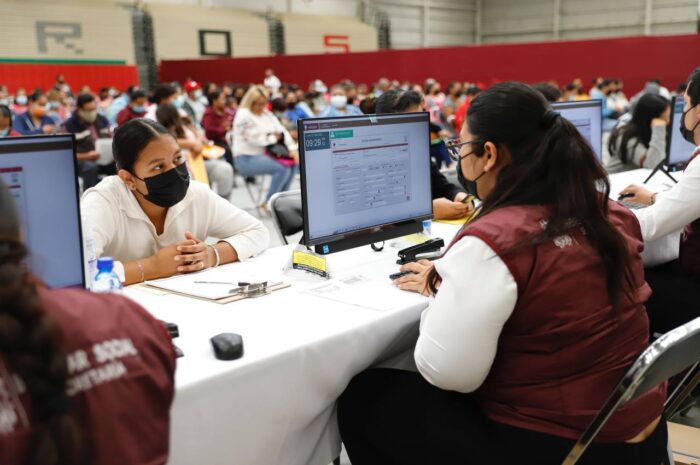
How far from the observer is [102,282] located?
1.74 meters

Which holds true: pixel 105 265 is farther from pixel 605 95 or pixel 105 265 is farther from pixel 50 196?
pixel 605 95

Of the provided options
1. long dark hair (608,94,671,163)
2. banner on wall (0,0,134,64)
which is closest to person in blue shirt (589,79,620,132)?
long dark hair (608,94,671,163)

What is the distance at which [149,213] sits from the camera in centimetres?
219

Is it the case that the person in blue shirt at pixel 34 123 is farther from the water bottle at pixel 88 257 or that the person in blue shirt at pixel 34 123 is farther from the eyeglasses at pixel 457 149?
the eyeglasses at pixel 457 149

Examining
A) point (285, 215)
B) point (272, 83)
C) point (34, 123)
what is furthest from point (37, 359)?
point (272, 83)

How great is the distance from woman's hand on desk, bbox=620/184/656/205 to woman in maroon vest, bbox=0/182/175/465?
236cm

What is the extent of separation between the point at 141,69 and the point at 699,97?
17.9 meters

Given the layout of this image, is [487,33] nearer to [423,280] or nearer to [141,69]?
[141,69]

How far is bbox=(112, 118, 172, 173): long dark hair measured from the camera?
2076 millimetres

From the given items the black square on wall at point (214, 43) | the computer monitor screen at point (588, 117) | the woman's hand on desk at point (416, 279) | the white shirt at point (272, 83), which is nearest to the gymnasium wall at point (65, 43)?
the black square on wall at point (214, 43)

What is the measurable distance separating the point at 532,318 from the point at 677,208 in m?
1.19

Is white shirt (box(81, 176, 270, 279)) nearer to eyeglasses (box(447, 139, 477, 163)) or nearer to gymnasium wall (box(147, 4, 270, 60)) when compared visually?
eyeglasses (box(447, 139, 477, 163))

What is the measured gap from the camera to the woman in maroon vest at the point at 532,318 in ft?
4.19

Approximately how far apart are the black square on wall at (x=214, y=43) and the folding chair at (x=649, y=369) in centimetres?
1927
